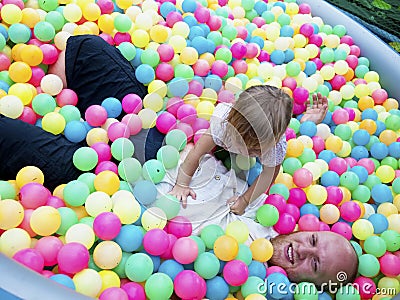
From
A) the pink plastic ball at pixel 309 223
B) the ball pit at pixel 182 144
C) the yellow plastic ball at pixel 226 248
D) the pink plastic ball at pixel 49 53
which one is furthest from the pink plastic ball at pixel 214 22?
the yellow plastic ball at pixel 226 248

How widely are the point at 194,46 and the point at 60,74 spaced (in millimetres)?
422

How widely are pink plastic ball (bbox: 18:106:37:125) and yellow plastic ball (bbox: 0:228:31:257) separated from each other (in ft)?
1.32

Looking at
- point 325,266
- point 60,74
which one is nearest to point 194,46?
point 60,74

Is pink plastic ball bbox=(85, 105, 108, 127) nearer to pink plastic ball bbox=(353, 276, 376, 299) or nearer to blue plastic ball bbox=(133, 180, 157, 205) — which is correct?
blue plastic ball bbox=(133, 180, 157, 205)

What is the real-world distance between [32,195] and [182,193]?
0.36 metres

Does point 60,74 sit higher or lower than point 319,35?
lower

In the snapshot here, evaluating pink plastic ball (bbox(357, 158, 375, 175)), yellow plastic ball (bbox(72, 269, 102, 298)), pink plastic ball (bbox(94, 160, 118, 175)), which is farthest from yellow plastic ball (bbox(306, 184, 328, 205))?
yellow plastic ball (bbox(72, 269, 102, 298))

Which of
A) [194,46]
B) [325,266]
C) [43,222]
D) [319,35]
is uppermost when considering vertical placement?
[319,35]

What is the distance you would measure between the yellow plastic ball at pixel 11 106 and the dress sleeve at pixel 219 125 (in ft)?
1.62

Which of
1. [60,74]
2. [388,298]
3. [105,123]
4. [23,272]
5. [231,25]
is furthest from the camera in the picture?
[231,25]

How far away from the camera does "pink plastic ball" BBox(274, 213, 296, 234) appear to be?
1.32 metres

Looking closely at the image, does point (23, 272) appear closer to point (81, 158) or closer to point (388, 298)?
point (81, 158)

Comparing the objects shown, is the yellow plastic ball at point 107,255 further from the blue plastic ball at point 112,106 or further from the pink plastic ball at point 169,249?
the blue plastic ball at point 112,106

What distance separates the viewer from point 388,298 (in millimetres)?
1207
